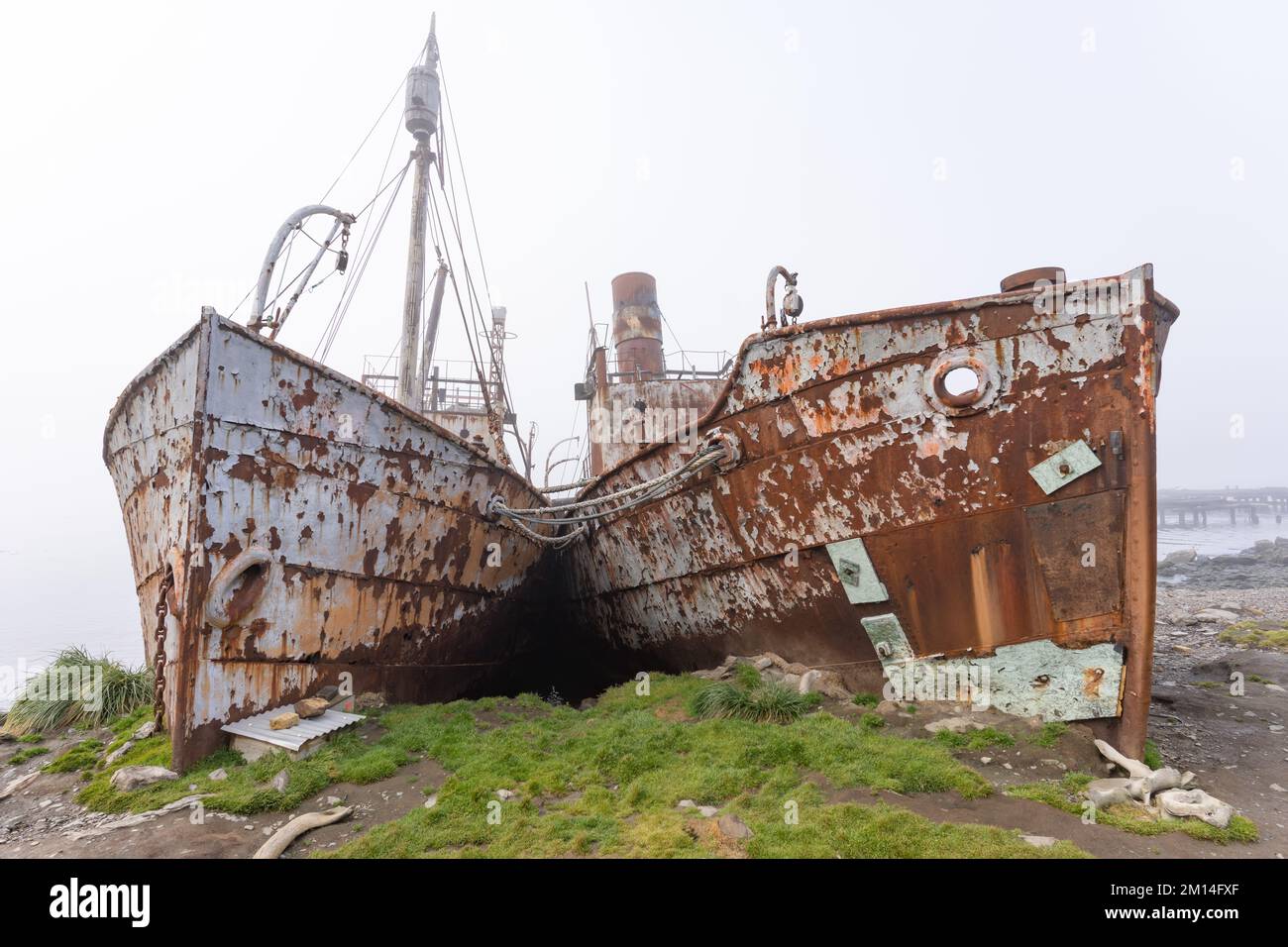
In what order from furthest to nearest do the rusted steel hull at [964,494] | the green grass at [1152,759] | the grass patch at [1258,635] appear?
the grass patch at [1258,635]
the rusted steel hull at [964,494]
the green grass at [1152,759]

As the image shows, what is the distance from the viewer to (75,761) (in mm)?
4773

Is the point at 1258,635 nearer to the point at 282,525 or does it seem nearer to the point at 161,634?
the point at 282,525

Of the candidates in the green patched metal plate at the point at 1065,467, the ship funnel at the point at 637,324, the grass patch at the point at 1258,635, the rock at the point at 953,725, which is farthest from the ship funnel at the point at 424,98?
the grass patch at the point at 1258,635

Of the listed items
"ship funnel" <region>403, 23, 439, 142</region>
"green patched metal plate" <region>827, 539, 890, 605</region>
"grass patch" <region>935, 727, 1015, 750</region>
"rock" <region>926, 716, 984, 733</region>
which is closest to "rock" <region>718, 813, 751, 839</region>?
"grass patch" <region>935, 727, 1015, 750</region>

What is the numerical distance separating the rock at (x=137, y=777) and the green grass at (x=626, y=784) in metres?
0.07

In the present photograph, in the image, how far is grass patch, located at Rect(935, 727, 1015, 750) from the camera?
3.93m

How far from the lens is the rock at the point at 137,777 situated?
3928mm

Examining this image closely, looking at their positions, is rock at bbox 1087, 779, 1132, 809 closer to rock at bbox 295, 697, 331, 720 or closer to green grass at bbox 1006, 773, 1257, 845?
green grass at bbox 1006, 773, 1257, 845

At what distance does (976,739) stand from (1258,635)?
26.7ft

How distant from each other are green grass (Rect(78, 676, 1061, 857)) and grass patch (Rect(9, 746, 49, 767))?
65.0 inches

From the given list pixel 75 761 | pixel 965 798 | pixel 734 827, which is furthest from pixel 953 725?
pixel 75 761

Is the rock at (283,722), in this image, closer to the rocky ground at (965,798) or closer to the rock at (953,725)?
the rocky ground at (965,798)
